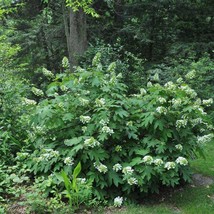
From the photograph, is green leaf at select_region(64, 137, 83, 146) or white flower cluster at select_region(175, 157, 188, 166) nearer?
white flower cluster at select_region(175, 157, 188, 166)

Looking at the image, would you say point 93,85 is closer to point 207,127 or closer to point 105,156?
point 105,156

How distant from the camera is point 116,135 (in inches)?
171

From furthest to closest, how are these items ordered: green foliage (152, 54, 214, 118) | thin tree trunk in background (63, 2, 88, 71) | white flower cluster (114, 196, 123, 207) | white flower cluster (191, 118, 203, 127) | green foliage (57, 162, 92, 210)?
thin tree trunk in background (63, 2, 88, 71) → green foliage (152, 54, 214, 118) → white flower cluster (191, 118, 203, 127) → white flower cluster (114, 196, 123, 207) → green foliage (57, 162, 92, 210)

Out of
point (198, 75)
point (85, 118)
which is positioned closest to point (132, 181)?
point (85, 118)

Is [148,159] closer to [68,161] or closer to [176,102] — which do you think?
[176,102]

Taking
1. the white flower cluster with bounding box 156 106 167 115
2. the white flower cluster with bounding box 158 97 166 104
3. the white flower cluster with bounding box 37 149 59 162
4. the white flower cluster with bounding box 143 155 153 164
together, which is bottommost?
the white flower cluster with bounding box 143 155 153 164

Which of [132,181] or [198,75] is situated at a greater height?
[198,75]

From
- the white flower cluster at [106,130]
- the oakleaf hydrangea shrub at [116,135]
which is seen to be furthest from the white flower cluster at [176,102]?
the white flower cluster at [106,130]

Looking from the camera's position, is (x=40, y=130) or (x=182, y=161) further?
(x=40, y=130)

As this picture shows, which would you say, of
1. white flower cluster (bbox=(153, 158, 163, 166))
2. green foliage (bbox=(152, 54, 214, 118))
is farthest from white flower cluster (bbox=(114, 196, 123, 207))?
green foliage (bbox=(152, 54, 214, 118))

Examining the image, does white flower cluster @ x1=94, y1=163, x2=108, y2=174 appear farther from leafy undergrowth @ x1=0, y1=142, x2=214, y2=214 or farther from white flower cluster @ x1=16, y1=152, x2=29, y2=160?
white flower cluster @ x1=16, y1=152, x2=29, y2=160

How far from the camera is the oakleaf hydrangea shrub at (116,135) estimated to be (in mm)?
4180

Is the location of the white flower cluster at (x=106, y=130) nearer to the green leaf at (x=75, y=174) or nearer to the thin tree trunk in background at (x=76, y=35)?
the green leaf at (x=75, y=174)

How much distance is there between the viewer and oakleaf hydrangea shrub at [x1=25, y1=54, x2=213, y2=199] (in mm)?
4180
